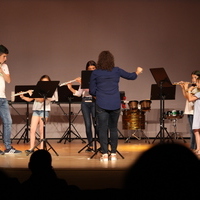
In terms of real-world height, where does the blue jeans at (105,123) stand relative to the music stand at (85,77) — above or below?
below

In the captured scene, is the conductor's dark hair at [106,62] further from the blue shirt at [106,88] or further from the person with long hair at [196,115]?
the person with long hair at [196,115]

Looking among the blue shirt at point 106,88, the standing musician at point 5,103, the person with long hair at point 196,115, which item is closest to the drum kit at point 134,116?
the person with long hair at point 196,115

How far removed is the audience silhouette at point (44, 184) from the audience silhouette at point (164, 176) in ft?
1.39

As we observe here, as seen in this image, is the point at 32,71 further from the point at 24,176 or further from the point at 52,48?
the point at 24,176

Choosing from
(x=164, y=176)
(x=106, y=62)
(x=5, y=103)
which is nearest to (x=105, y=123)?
(x=106, y=62)

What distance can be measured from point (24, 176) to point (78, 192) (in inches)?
107

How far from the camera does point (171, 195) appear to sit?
1.25 metres

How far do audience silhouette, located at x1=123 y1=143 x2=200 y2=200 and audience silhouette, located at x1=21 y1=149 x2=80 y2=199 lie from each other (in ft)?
1.39

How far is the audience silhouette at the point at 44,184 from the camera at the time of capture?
63.5 inches

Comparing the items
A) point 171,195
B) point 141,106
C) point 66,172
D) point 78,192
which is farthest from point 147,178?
point 141,106

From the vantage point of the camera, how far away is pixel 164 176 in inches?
49.7

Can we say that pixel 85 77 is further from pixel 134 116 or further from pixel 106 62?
pixel 134 116

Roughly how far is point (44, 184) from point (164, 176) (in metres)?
0.61

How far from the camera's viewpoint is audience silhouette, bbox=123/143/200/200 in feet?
4.10
